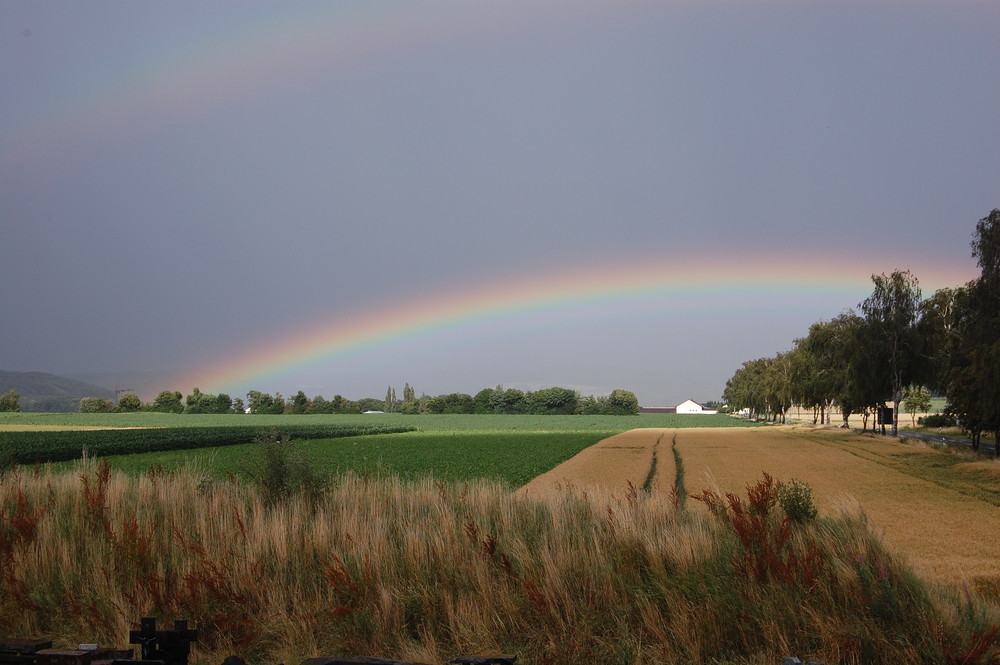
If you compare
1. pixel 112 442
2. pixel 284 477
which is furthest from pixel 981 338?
pixel 112 442

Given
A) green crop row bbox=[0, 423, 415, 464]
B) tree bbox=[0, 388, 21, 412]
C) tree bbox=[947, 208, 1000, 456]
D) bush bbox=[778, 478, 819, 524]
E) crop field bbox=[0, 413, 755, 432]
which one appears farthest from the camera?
tree bbox=[0, 388, 21, 412]

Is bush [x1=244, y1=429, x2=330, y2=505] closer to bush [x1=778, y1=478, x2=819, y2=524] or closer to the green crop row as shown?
bush [x1=778, y1=478, x2=819, y2=524]

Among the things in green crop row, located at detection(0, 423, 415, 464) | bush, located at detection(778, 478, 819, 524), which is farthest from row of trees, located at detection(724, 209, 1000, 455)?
green crop row, located at detection(0, 423, 415, 464)

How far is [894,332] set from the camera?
54.9 m

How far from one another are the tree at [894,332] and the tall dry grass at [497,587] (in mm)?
53610

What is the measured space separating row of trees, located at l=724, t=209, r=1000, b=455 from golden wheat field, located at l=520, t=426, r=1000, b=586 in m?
3.71

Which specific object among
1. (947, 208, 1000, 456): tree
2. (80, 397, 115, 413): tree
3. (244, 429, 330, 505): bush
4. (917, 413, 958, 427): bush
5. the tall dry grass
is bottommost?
(80, 397, 115, 413): tree

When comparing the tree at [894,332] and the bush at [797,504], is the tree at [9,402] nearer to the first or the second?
the tree at [894,332]

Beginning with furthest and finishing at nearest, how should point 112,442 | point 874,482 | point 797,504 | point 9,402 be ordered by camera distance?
1. point 9,402
2. point 112,442
3. point 874,482
4. point 797,504

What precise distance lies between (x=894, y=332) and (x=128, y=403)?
182275 millimetres

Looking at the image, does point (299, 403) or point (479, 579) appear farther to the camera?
point (299, 403)

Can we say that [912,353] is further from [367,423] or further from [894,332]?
[367,423]

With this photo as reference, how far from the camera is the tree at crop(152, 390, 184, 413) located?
196000 millimetres

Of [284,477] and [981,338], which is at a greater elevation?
[981,338]
